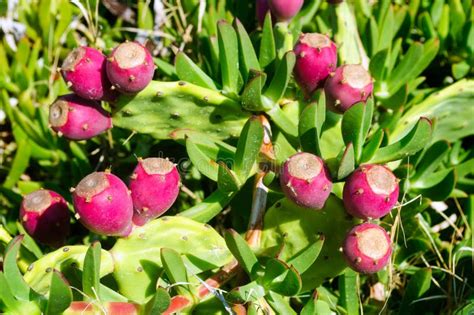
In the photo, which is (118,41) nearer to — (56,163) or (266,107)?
(56,163)

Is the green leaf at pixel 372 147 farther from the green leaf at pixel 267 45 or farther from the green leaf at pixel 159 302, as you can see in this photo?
the green leaf at pixel 159 302

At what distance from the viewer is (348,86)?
4.73 ft

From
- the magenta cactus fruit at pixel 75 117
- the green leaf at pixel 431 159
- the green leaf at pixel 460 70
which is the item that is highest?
the magenta cactus fruit at pixel 75 117

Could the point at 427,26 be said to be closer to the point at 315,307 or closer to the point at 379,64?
the point at 379,64

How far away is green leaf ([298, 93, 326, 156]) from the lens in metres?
1.40

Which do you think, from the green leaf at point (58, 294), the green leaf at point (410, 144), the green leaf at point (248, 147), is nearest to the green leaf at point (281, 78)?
the green leaf at point (248, 147)

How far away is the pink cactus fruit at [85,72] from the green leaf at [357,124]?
48 cm

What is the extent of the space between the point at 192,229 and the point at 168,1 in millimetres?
966

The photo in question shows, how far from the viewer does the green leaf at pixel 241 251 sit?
130 centimetres

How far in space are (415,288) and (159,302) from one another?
60 centimetres

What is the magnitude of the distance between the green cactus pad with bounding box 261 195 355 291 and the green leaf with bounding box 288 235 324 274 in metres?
0.08

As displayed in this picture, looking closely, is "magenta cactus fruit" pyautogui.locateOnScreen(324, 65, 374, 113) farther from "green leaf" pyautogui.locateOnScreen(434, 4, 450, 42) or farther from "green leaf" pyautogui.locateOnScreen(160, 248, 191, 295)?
"green leaf" pyautogui.locateOnScreen(434, 4, 450, 42)

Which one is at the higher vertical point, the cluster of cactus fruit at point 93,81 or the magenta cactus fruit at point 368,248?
the cluster of cactus fruit at point 93,81

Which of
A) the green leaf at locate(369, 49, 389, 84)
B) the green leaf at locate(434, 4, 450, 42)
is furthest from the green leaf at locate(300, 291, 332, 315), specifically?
the green leaf at locate(434, 4, 450, 42)
